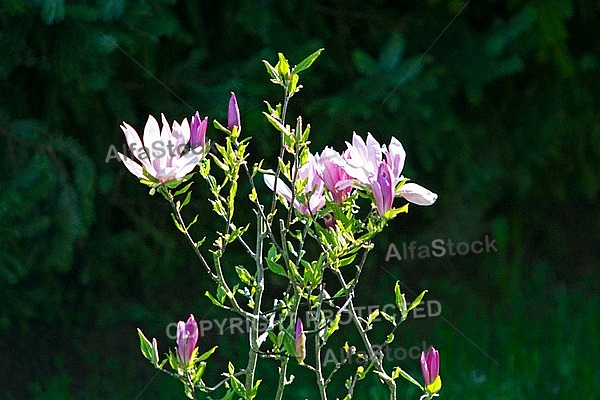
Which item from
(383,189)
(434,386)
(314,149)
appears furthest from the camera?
(314,149)

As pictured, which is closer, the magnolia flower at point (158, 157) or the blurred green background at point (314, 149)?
the magnolia flower at point (158, 157)

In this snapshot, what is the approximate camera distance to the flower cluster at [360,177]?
1315 mm

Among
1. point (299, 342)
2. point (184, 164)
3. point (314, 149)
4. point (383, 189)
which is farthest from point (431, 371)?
point (314, 149)

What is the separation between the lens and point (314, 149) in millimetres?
3285

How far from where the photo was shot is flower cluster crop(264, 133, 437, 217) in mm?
1315

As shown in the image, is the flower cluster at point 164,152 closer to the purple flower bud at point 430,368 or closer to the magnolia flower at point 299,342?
the magnolia flower at point 299,342

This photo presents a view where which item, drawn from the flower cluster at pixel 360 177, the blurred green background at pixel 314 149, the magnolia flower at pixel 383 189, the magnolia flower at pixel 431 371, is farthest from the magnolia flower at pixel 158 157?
the blurred green background at pixel 314 149

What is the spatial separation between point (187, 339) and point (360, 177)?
379 millimetres

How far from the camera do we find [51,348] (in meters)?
3.49

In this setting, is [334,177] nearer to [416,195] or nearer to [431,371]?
→ [416,195]

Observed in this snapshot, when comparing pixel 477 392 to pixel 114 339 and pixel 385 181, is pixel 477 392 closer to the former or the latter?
pixel 114 339

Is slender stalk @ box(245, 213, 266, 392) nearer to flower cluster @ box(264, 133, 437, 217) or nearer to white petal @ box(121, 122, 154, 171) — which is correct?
flower cluster @ box(264, 133, 437, 217)

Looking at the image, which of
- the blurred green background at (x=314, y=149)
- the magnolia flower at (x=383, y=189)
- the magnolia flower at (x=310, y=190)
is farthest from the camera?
the blurred green background at (x=314, y=149)

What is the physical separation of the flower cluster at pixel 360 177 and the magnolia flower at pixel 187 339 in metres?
0.26
